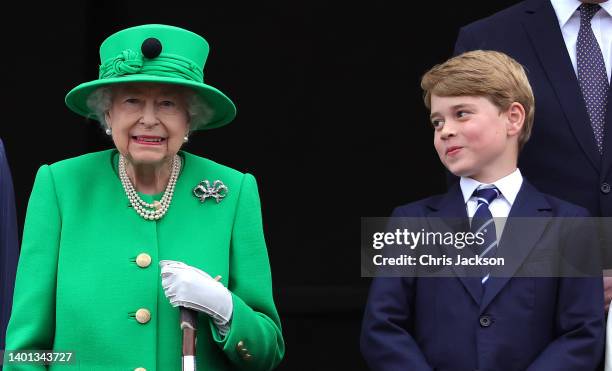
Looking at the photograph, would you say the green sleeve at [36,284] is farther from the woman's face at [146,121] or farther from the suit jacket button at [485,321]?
the suit jacket button at [485,321]

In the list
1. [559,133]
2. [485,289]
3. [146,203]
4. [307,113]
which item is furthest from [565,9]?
[307,113]

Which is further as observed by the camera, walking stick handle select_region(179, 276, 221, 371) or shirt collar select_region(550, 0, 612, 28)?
shirt collar select_region(550, 0, 612, 28)

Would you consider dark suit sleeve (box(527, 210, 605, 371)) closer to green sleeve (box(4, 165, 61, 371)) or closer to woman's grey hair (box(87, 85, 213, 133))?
woman's grey hair (box(87, 85, 213, 133))

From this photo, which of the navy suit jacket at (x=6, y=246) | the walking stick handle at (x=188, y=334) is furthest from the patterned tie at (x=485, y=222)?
the navy suit jacket at (x=6, y=246)

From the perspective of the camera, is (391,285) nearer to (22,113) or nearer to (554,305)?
(554,305)

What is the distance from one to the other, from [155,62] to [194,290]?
635 mm

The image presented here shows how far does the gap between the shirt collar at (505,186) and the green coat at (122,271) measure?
61cm

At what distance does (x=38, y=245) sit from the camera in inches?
154

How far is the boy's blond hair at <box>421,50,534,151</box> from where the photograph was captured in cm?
419

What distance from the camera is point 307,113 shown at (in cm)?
649

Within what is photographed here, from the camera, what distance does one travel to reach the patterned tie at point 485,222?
4.15 metres

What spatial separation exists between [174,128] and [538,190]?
113 centimetres

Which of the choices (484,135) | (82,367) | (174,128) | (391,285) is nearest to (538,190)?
(484,135)

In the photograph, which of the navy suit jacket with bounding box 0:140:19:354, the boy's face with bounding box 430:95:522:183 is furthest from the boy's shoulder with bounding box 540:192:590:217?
the navy suit jacket with bounding box 0:140:19:354
